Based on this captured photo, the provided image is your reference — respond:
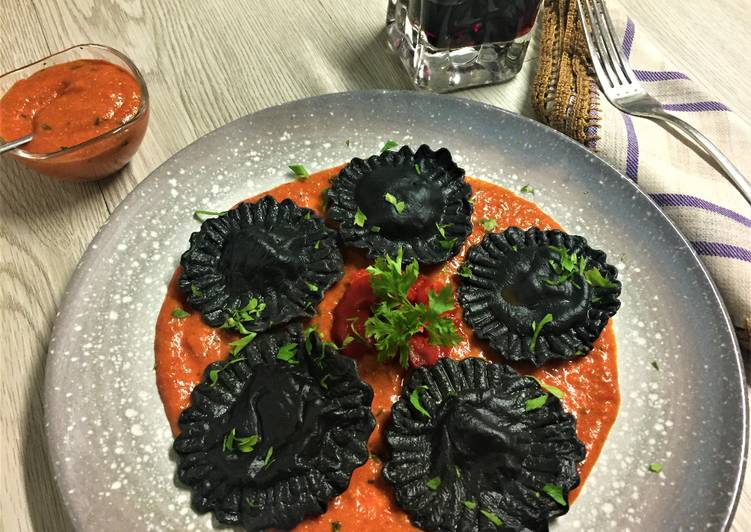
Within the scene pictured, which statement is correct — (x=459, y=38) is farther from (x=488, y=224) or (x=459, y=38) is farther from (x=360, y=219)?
(x=360, y=219)

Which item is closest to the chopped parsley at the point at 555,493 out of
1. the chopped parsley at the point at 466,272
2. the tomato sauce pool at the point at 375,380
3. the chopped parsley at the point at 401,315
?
the tomato sauce pool at the point at 375,380

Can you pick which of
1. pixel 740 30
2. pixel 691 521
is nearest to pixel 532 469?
pixel 691 521

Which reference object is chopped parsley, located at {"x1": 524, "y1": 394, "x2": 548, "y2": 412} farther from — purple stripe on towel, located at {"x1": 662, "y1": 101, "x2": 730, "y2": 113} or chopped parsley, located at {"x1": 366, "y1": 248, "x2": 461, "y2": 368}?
purple stripe on towel, located at {"x1": 662, "y1": 101, "x2": 730, "y2": 113}

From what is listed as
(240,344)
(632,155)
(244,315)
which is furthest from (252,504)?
(632,155)

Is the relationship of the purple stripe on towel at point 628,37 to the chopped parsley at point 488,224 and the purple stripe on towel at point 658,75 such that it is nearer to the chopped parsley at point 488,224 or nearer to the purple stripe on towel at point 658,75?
the purple stripe on towel at point 658,75

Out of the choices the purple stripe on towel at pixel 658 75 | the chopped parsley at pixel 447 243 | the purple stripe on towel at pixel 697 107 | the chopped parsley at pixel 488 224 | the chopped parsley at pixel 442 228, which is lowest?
the chopped parsley at pixel 488 224

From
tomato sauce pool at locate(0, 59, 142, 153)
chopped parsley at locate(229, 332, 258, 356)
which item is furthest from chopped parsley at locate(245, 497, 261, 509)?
tomato sauce pool at locate(0, 59, 142, 153)
